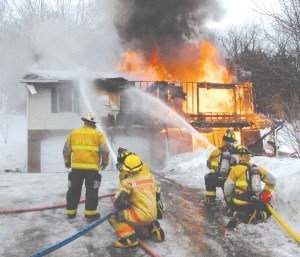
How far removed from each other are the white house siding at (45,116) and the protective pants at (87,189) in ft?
38.1

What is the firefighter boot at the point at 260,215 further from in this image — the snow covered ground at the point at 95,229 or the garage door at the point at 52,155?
the garage door at the point at 52,155

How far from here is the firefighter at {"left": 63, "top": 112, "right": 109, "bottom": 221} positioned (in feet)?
17.2

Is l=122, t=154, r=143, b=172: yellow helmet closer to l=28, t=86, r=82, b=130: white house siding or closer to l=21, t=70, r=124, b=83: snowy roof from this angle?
l=21, t=70, r=124, b=83: snowy roof

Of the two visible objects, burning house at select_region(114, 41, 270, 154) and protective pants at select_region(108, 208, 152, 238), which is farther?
burning house at select_region(114, 41, 270, 154)

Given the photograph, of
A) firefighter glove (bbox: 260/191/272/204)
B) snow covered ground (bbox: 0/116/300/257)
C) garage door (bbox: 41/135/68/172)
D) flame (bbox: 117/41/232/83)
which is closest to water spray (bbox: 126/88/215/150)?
flame (bbox: 117/41/232/83)

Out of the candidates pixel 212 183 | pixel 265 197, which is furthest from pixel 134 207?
pixel 212 183

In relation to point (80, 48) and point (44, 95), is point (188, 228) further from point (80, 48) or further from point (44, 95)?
point (80, 48)

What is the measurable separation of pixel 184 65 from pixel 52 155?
27.2 feet

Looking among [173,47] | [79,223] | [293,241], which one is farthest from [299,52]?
[173,47]

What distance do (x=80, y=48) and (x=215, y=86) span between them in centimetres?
1135

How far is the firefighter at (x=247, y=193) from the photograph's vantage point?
5.14m

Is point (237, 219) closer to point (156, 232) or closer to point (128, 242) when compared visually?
point (156, 232)

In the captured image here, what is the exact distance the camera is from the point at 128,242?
4281 millimetres

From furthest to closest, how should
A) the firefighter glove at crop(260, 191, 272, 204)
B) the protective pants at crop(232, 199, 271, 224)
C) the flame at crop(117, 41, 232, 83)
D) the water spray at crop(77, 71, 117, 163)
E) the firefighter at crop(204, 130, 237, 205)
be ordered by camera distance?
the flame at crop(117, 41, 232, 83) < the water spray at crop(77, 71, 117, 163) < the firefighter at crop(204, 130, 237, 205) < the protective pants at crop(232, 199, 271, 224) < the firefighter glove at crop(260, 191, 272, 204)
